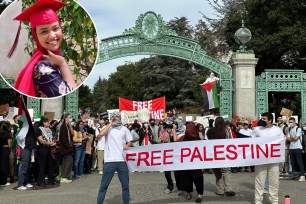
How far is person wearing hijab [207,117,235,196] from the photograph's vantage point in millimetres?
12172

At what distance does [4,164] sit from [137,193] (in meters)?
4.02

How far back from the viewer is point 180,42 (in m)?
21.3

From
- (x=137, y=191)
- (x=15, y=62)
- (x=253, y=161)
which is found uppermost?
(x=15, y=62)

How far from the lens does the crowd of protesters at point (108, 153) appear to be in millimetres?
10336

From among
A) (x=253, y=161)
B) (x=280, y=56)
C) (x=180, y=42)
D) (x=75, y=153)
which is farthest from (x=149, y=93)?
(x=253, y=161)

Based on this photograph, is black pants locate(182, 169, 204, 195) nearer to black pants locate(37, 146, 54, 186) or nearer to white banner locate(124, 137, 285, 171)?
white banner locate(124, 137, 285, 171)

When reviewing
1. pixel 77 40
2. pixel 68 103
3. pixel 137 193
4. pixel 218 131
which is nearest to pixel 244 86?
pixel 68 103

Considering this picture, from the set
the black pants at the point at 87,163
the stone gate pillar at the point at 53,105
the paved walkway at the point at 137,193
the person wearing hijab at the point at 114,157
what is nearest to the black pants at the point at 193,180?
the paved walkway at the point at 137,193

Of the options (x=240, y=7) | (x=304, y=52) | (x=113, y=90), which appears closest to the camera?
(x=304, y=52)

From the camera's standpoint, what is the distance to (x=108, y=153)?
33.4 ft

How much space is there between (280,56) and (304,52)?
67.3 inches

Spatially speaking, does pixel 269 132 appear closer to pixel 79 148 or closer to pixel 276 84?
pixel 79 148

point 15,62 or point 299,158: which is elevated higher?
point 15,62

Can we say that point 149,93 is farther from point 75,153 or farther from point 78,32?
point 78,32
